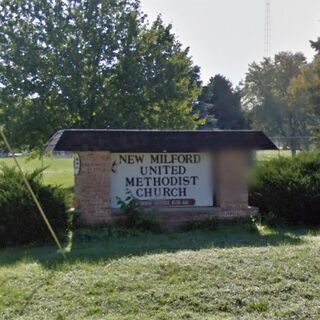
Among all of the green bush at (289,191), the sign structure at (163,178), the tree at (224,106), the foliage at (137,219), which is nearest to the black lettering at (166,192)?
the sign structure at (163,178)

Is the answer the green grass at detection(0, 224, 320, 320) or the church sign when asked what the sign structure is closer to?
the church sign

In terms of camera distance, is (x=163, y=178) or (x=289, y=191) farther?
(x=289, y=191)

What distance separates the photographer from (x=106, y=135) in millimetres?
9883

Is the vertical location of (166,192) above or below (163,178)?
below

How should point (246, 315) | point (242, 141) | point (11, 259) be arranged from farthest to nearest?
point (242, 141) < point (11, 259) < point (246, 315)

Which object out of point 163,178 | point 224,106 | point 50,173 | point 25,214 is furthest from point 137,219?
point 224,106

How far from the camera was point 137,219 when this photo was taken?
9.65 meters

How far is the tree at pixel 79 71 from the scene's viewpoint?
63.3 feet

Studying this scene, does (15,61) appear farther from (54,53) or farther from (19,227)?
(19,227)

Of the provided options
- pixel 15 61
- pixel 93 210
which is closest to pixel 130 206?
pixel 93 210

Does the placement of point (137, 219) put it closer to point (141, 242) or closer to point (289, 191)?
point (141, 242)

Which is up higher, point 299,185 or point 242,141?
point 242,141

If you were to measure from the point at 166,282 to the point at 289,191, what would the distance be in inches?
236

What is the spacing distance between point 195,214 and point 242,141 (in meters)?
1.84
